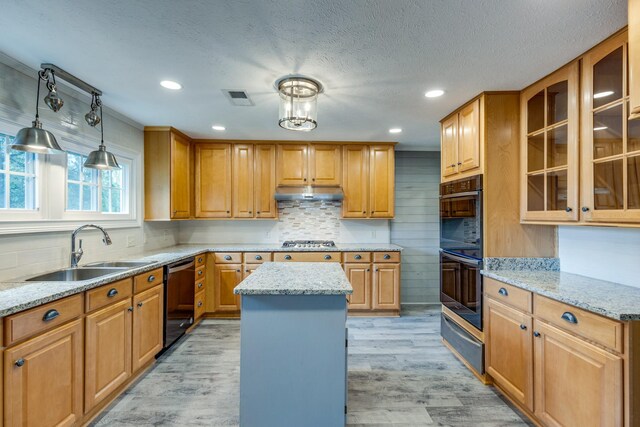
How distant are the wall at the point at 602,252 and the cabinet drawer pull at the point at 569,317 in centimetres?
65

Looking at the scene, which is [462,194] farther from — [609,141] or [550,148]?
[609,141]

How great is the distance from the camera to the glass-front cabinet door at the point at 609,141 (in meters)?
1.53

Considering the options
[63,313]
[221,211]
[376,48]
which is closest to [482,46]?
[376,48]

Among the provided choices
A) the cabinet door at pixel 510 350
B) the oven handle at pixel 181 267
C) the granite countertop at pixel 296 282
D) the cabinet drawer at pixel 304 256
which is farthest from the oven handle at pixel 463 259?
the oven handle at pixel 181 267

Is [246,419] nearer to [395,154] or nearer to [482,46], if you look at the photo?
[482,46]

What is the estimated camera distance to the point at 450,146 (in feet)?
9.40

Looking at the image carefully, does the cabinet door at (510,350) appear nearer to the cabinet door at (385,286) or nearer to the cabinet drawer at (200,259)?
the cabinet door at (385,286)

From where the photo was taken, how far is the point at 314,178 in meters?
4.02

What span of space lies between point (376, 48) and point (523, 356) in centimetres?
214

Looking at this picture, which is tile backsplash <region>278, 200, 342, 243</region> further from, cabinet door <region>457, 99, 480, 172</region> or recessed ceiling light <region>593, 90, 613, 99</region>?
recessed ceiling light <region>593, 90, 613, 99</region>

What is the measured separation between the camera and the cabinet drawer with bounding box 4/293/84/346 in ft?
4.36

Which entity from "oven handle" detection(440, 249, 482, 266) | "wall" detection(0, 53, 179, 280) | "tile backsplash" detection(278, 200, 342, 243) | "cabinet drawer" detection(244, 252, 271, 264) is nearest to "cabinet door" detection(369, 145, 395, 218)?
"tile backsplash" detection(278, 200, 342, 243)

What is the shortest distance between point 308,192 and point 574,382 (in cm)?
298

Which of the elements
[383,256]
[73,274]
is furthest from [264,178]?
[73,274]
